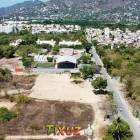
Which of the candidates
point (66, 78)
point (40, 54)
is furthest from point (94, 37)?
point (66, 78)

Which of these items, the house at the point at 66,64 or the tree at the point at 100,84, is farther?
the house at the point at 66,64

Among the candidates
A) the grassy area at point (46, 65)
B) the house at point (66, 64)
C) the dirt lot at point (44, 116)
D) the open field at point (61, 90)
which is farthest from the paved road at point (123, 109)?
the grassy area at point (46, 65)

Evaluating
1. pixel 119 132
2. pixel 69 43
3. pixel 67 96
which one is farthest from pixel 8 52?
pixel 119 132

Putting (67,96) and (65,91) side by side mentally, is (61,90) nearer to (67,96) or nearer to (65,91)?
(65,91)

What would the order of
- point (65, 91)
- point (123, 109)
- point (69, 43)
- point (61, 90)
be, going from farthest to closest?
1. point (69, 43)
2. point (61, 90)
3. point (65, 91)
4. point (123, 109)

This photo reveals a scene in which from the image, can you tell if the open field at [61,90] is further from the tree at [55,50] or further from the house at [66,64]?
the tree at [55,50]

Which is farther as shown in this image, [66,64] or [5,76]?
[66,64]
